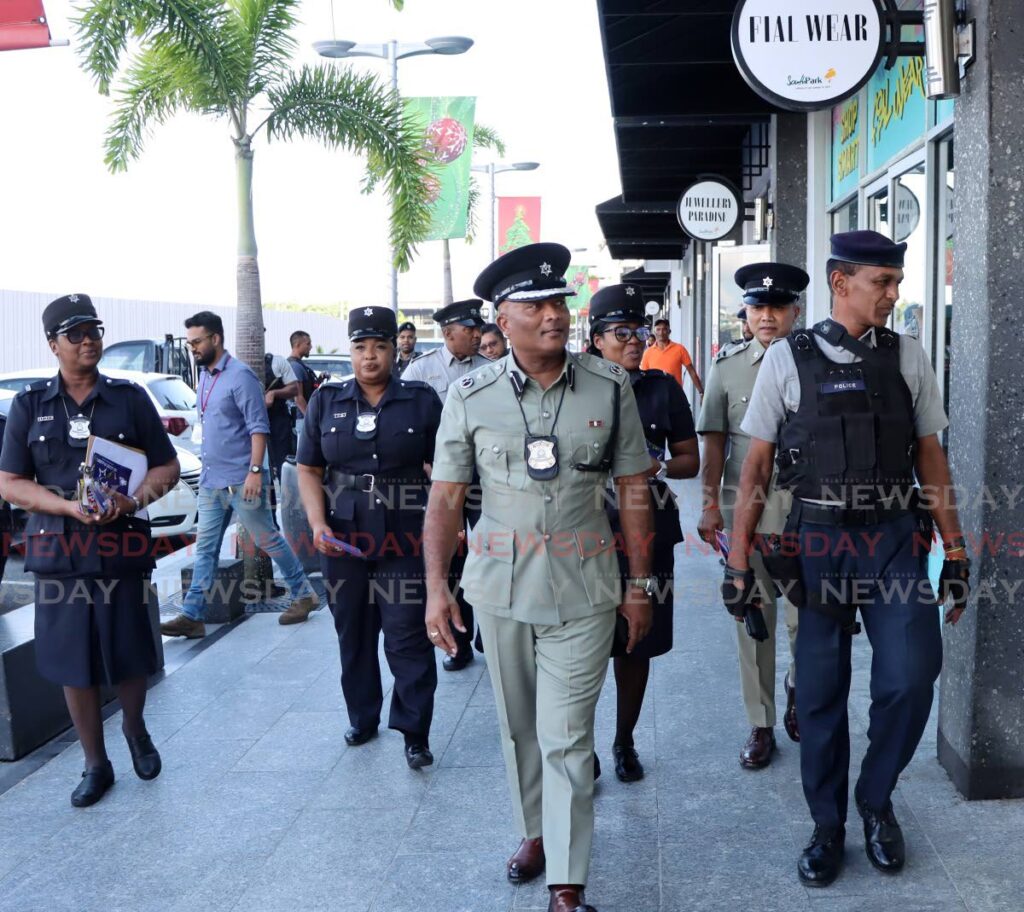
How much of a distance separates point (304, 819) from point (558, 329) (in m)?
2.16

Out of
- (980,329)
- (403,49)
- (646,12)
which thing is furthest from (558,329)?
(403,49)

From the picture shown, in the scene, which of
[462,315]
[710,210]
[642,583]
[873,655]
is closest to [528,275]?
[642,583]

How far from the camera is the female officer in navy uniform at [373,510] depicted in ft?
17.0

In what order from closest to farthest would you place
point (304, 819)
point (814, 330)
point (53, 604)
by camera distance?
point (814, 330)
point (304, 819)
point (53, 604)

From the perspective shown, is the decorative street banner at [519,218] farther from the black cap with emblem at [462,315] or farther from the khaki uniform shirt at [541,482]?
the khaki uniform shirt at [541,482]

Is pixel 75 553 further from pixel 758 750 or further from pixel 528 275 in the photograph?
pixel 758 750

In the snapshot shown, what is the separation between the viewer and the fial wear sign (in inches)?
211

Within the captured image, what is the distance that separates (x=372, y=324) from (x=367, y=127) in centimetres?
680

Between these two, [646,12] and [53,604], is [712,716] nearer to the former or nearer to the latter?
[53,604]

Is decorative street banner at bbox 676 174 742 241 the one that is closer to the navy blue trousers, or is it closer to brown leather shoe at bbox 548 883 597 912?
the navy blue trousers

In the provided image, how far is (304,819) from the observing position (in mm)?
4445

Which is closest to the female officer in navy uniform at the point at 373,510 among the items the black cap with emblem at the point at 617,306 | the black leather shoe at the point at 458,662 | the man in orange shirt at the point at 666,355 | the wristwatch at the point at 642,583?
the black cap with emblem at the point at 617,306

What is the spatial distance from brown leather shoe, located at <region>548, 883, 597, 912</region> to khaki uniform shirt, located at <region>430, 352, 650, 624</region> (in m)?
0.77

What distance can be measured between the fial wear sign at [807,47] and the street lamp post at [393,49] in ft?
40.3
